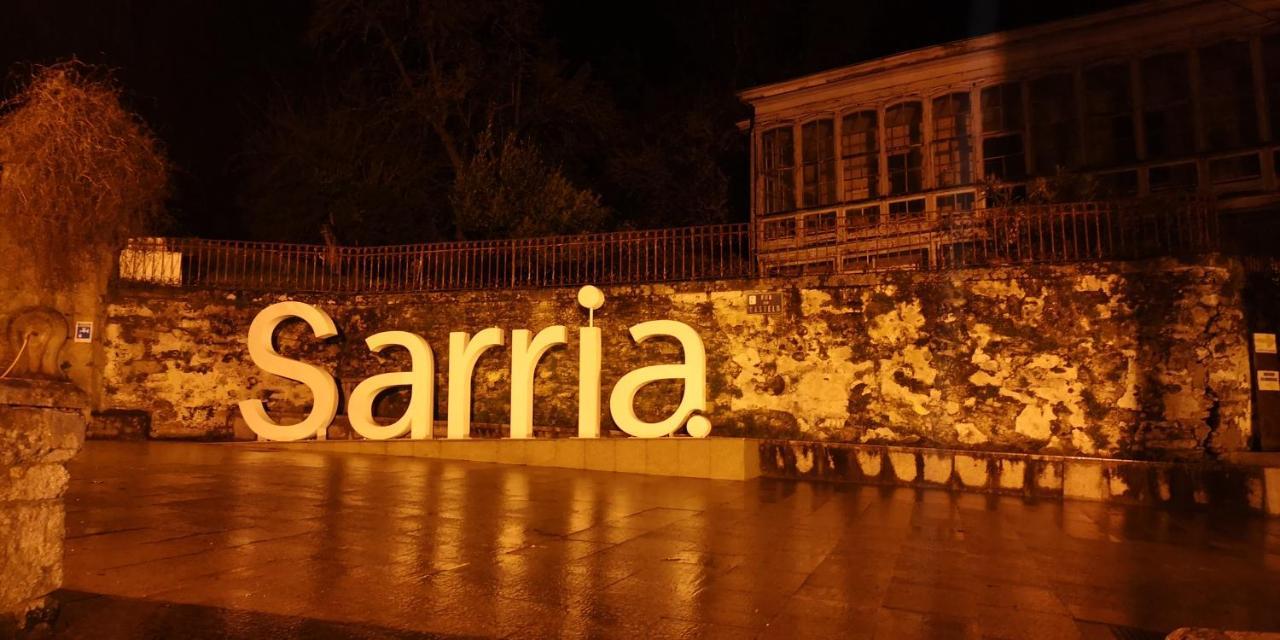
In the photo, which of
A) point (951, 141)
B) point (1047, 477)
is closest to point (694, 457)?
point (1047, 477)

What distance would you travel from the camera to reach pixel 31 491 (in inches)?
151

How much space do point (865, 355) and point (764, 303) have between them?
175 centimetres

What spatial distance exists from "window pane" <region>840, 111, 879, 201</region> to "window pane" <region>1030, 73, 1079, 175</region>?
2837 mm

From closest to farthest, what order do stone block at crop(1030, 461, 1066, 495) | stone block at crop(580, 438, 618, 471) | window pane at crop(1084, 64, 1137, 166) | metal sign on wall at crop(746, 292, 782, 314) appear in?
stone block at crop(1030, 461, 1066, 495) < stone block at crop(580, 438, 618, 471) < metal sign on wall at crop(746, 292, 782, 314) < window pane at crop(1084, 64, 1137, 166)

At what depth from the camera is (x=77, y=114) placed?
7965 millimetres

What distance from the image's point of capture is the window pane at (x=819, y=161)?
15984mm

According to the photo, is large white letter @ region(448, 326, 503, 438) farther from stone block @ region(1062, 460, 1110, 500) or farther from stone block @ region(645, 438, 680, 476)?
stone block @ region(1062, 460, 1110, 500)

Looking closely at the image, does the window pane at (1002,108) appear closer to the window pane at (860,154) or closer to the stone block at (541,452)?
the window pane at (860,154)

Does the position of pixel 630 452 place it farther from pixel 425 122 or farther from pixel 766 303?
pixel 425 122

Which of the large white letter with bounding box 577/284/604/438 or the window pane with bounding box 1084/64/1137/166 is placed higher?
the window pane with bounding box 1084/64/1137/166

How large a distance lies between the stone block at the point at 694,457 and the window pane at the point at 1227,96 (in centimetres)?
1003

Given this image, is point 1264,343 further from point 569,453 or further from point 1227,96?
point 569,453

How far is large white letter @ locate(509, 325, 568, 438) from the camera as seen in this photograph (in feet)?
41.4

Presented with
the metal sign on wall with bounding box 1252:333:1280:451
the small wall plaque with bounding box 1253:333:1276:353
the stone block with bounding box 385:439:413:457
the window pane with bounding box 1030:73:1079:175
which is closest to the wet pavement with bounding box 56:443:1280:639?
the metal sign on wall with bounding box 1252:333:1280:451
